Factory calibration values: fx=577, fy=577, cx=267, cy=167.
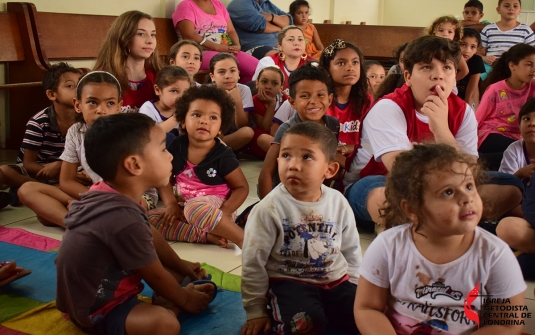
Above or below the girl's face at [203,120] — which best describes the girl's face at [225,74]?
above

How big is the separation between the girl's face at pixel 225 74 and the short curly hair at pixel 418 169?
2441mm

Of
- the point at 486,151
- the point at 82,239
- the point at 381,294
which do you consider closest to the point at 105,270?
the point at 82,239

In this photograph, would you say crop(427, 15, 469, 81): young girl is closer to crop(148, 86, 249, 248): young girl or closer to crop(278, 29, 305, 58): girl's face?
crop(278, 29, 305, 58): girl's face

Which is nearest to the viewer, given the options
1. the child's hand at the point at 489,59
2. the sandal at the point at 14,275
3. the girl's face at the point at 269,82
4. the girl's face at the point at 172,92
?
the sandal at the point at 14,275

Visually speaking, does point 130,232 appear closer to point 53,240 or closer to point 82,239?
point 82,239

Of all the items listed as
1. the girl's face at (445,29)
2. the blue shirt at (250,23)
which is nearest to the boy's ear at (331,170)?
the girl's face at (445,29)

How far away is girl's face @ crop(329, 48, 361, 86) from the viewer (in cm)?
290

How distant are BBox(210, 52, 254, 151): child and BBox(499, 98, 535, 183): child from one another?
62.2 inches

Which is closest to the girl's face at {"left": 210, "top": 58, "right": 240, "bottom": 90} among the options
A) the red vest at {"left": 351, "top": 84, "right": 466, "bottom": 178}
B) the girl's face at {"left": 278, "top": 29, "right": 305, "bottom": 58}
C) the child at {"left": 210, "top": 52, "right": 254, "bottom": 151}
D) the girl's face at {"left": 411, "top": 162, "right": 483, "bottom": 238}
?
the child at {"left": 210, "top": 52, "right": 254, "bottom": 151}

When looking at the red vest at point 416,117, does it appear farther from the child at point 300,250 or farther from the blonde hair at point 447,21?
the blonde hair at point 447,21

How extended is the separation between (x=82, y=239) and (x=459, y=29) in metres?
3.80

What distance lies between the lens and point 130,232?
4.91 ft

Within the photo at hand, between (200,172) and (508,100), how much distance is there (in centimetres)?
197

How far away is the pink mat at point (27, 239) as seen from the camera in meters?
2.37
